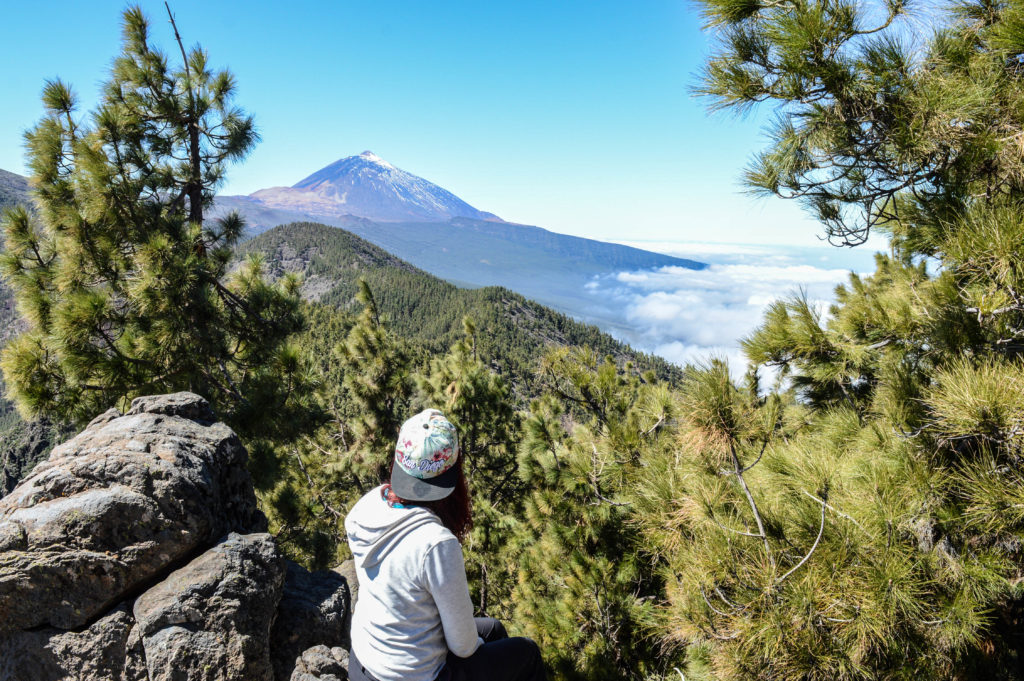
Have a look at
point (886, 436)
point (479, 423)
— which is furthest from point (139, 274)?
point (886, 436)

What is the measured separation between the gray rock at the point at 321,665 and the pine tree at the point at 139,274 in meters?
3.55

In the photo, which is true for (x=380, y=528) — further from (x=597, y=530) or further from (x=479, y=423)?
(x=479, y=423)

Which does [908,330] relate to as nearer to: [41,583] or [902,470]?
[902,470]

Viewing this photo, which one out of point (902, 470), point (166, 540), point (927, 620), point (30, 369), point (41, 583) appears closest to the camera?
point (927, 620)

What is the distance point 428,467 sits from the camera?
198 centimetres

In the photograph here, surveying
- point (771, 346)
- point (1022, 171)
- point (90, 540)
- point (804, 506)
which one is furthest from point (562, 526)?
point (1022, 171)

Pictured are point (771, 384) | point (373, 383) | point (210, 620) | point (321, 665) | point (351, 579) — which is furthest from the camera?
point (373, 383)

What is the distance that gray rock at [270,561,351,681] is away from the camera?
3.22 metres

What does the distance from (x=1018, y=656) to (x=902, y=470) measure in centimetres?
125

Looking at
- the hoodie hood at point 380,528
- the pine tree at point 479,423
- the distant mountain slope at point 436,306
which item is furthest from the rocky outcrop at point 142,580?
the distant mountain slope at point 436,306

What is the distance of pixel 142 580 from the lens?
3.02m

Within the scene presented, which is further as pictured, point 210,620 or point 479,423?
point 479,423

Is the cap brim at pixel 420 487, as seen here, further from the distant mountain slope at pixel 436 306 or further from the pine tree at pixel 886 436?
the distant mountain slope at pixel 436 306

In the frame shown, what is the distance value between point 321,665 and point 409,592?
1.99 meters
